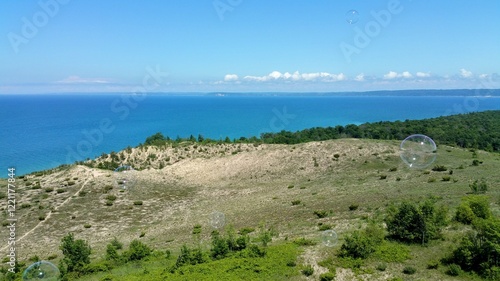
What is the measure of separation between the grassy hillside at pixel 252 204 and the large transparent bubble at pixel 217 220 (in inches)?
21.5

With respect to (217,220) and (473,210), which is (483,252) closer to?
(473,210)

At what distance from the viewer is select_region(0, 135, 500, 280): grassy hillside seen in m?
22.8

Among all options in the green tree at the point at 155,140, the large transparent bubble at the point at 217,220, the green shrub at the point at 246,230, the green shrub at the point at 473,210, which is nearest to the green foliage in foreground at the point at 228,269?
the green shrub at the point at 246,230

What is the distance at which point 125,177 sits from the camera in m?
57.0

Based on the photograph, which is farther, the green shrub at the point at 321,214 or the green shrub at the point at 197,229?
the green shrub at the point at 197,229

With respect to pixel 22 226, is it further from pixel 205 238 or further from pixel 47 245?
pixel 205 238

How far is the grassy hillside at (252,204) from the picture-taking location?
74.7 ft

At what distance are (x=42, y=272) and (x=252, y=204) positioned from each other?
83.3 ft

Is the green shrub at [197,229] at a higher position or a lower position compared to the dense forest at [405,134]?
lower

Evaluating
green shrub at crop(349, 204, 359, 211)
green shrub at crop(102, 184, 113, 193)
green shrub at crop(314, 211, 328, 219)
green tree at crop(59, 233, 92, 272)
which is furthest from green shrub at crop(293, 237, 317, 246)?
green shrub at crop(102, 184, 113, 193)

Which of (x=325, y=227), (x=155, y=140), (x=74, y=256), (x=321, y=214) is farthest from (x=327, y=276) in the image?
(x=155, y=140)

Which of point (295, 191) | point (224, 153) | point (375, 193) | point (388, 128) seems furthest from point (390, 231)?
point (388, 128)

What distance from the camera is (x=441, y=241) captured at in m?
23.7
